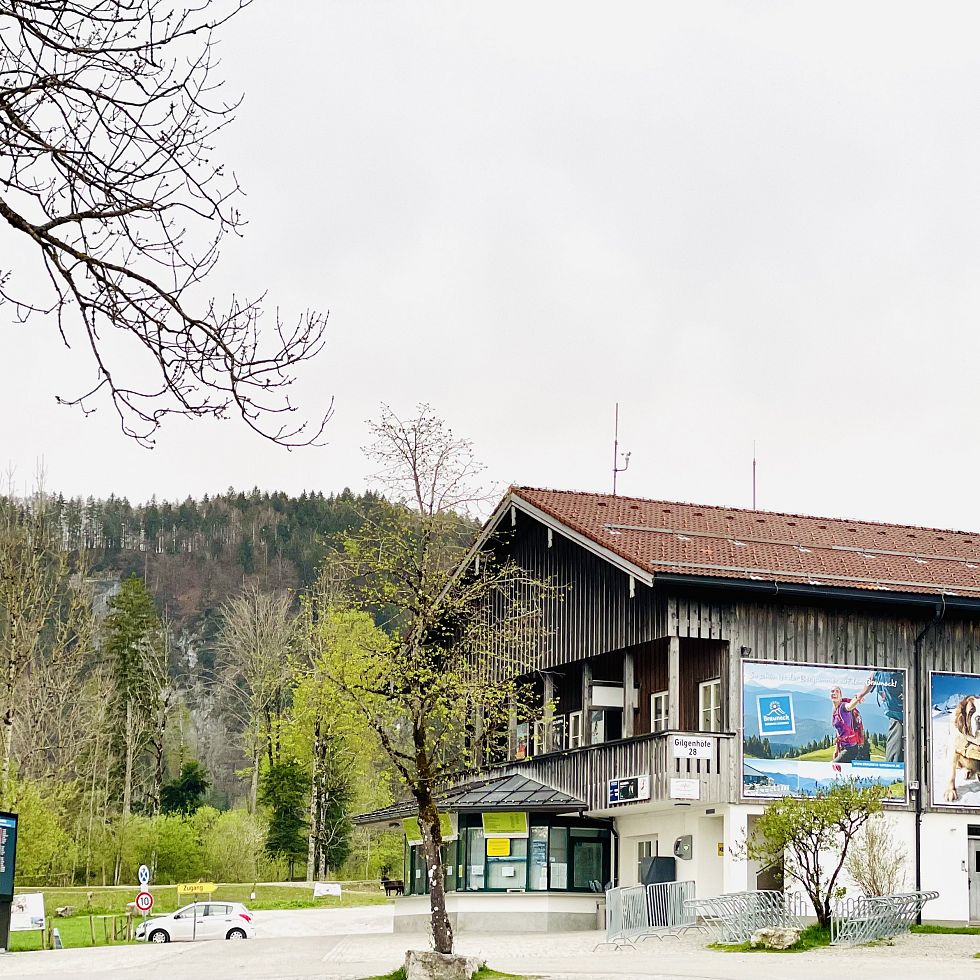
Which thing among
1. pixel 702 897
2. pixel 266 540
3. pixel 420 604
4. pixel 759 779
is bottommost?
pixel 702 897

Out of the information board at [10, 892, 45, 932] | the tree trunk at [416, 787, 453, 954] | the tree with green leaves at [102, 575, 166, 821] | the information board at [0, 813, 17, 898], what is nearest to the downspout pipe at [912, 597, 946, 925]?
the tree trunk at [416, 787, 453, 954]

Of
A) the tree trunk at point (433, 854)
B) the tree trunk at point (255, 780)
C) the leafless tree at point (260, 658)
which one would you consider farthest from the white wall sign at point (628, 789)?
the tree trunk at point (255, 780)

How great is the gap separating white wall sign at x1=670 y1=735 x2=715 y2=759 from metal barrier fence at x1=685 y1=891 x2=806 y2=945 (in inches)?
115

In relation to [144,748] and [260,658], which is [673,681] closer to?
[260,658]

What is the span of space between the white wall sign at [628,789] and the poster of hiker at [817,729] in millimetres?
1999

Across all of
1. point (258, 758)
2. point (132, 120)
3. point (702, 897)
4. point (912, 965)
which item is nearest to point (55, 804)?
point (258, 758)

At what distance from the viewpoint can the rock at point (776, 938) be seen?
25.3 m

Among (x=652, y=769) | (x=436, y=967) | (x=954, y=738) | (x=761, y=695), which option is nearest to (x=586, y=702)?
(x=652, y=769)

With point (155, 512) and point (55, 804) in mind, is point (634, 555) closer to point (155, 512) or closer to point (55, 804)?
point (55, 804)

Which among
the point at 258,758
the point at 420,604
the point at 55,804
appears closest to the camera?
the point at 420,604

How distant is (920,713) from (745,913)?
7.10 m

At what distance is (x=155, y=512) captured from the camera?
144 metres

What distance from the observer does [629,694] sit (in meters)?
35.5

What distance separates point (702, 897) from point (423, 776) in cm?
1111
